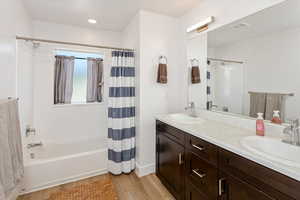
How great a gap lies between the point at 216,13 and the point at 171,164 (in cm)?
188

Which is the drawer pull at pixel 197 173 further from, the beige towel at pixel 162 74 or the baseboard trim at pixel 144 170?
the beige towel at pixel 162 74

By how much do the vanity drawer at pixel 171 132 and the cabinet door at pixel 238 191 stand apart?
55 centimetres

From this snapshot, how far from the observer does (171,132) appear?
172 cm

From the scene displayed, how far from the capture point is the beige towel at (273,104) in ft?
4.06

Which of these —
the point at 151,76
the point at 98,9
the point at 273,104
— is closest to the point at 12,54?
the point at 98,9

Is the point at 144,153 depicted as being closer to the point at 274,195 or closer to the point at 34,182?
the point at 34,182

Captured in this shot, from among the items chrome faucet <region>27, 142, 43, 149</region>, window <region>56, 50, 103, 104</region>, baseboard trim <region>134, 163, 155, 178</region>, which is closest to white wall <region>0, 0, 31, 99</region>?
chrome faucet <region>27, 142, 43, 149</region>

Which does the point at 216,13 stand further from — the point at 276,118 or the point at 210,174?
the point at 210,174

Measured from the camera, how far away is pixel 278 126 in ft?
3.97

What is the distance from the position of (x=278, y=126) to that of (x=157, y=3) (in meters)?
1.94

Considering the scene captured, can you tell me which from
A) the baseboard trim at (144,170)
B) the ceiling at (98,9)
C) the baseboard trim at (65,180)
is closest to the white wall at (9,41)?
the ceiling at (98,9)

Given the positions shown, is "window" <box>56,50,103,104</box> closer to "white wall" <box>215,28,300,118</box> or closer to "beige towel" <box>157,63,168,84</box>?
"beige towel" <box>157,63,168,84</box>

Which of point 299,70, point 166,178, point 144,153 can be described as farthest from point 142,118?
point 299,70

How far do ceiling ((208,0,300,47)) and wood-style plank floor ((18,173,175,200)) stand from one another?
197 cm
